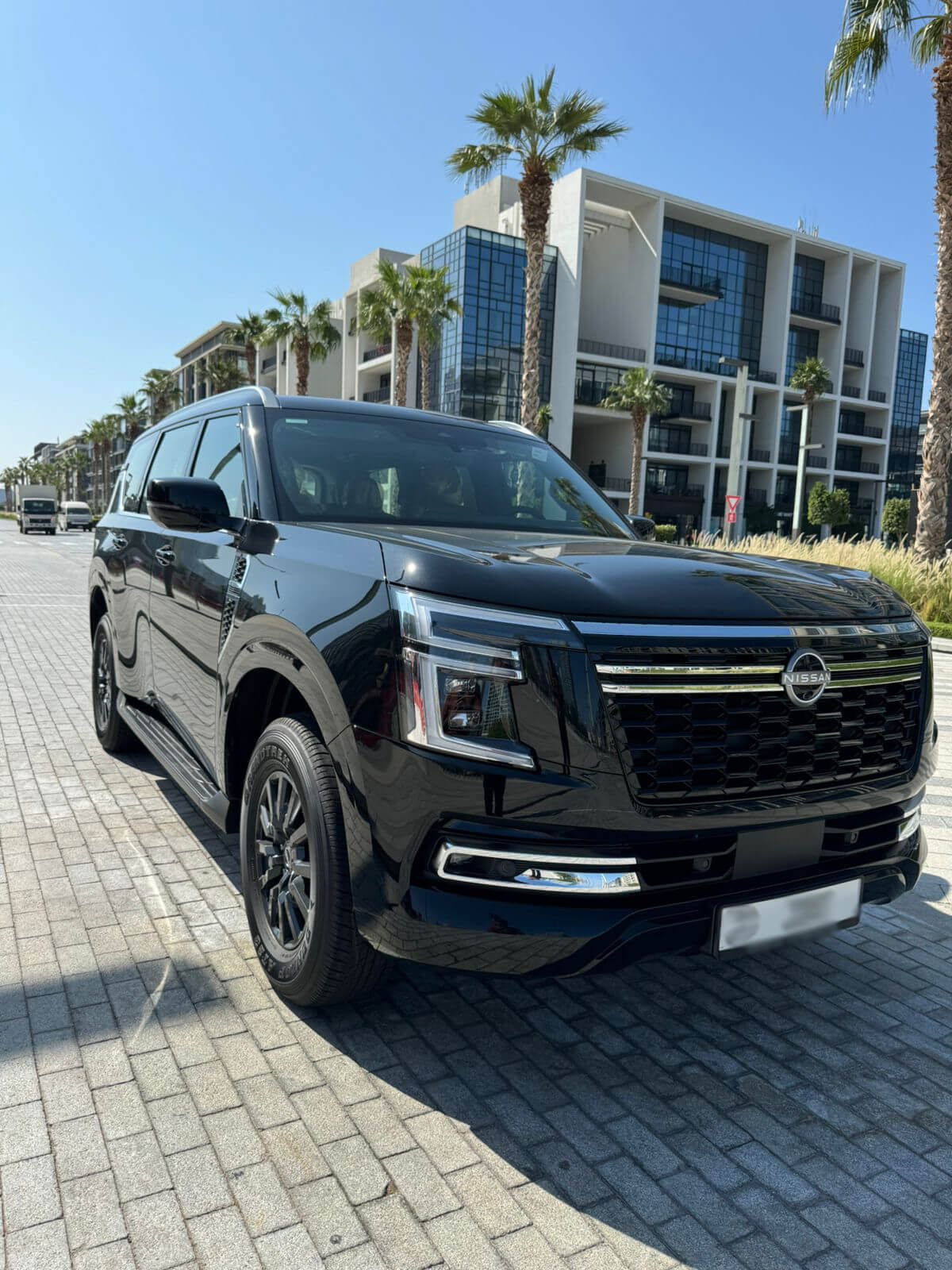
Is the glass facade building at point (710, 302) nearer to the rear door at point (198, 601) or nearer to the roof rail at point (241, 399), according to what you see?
the roof rail at point (241, 399)

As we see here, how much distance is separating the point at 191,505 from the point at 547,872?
1.84 meters

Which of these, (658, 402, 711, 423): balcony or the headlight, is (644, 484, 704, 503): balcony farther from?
the headlight

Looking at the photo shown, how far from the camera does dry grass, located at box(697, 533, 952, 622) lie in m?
15.7

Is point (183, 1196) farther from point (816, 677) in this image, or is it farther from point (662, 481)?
point (662, 481)

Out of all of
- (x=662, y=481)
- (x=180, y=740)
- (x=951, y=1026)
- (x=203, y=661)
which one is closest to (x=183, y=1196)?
(x=203, y=661)

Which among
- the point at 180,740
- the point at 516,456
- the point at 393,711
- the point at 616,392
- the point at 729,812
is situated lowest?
the point at 180,740

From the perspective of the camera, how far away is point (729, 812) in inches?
89.9

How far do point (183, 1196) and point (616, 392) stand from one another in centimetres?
5178

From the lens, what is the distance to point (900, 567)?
16172mm

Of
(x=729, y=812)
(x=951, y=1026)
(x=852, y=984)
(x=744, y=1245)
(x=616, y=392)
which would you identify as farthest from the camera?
(x=616, y=392)

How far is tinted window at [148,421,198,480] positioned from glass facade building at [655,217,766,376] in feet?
187

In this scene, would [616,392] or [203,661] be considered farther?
[616,392]

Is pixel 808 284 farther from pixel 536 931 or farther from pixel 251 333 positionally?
pixel 536 931

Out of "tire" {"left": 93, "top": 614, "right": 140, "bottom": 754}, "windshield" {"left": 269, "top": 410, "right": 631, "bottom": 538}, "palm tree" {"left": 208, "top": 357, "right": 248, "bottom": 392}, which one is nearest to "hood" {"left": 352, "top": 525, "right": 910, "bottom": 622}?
"windshield" {"left": 269, "top": 410, "right": 631, "bottom": 538}
